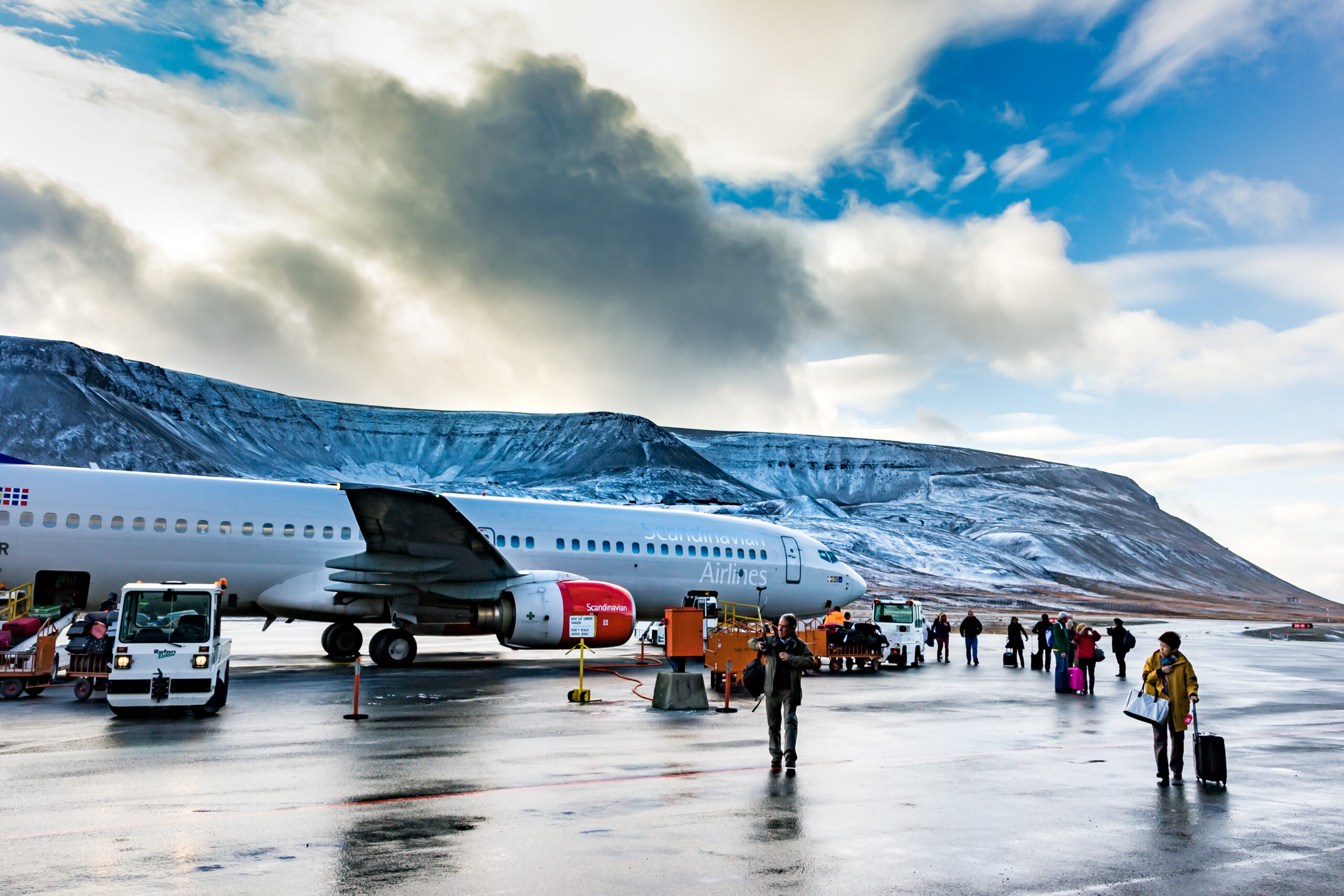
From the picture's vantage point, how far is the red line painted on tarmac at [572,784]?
7.17 m

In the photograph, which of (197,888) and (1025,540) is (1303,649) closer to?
(197,888)

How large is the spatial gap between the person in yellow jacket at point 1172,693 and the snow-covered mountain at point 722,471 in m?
70.5

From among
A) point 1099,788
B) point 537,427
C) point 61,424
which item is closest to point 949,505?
point 537,427

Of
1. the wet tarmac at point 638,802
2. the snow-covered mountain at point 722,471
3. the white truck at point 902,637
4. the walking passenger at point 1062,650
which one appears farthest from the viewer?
the snow-covered mountain at point 722,471

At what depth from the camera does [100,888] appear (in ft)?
18.5

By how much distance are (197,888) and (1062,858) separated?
18.6 feet

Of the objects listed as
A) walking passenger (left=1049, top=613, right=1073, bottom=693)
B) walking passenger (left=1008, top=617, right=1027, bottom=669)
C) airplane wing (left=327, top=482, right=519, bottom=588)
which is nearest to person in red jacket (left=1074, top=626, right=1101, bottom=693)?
walking passenger (left=1049, top=613, right=1073, bottom=693)

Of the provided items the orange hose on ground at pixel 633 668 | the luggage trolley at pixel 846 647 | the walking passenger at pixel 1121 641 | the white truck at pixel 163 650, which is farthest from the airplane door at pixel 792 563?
the white truck at pixel 163 650

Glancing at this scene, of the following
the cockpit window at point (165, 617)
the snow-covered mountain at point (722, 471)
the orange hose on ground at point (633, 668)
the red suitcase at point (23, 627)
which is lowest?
the orange hose on ground at point (633, 668)

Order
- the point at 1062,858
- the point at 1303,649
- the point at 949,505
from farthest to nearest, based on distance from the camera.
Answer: the point at 949,505 < the point at 1303,649 < the point at 1062,858

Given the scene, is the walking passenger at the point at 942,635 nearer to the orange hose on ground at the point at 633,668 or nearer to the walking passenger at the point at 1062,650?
the walking passenger at the point at 1062,650

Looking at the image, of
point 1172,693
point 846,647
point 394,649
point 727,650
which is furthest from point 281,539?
point 1172,693

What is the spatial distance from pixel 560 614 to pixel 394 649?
13.8 ft

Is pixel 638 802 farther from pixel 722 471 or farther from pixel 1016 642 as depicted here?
pixel 722 471
